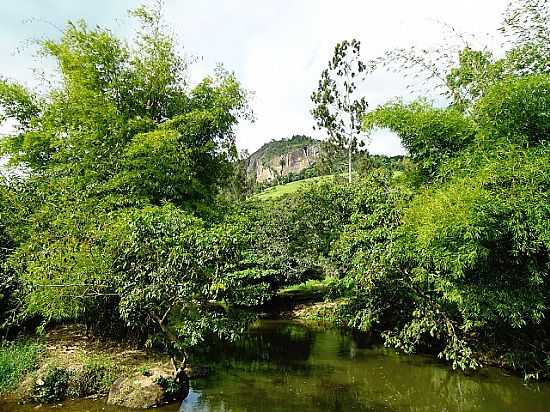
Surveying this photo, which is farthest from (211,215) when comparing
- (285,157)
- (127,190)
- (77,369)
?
(285,157)

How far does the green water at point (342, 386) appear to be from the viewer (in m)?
9.23

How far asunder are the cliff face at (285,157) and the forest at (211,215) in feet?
301

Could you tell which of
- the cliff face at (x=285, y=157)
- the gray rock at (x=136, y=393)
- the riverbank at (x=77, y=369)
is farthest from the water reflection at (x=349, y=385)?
the cliff face at (x=285, y=157)

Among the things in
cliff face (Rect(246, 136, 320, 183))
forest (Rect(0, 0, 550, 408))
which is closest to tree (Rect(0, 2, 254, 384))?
forest (Rect(0, 0, 550, 408))

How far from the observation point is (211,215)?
12766mm

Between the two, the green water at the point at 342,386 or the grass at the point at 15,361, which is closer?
the grass at the point at 15,361

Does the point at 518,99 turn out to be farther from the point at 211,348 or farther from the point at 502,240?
the point at 211,348

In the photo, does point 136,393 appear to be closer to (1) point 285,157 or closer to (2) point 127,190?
(2) point 127,190

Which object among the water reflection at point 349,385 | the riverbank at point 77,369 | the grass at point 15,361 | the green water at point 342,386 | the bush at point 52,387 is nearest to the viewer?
the bush at point 52,387

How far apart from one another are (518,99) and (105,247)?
8.99m

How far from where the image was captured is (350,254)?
13219 mm

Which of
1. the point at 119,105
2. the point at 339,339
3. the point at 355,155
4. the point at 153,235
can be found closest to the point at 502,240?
the point at 153,235

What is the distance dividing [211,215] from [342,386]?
5.53 meters

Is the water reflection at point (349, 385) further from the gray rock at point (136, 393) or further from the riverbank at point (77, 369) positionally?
the riverbank at point (77, 369)
